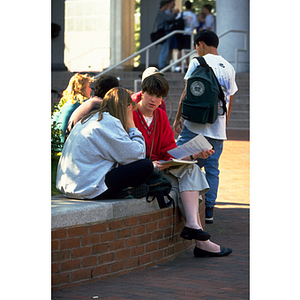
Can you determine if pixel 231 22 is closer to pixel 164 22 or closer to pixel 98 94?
pixel 164 22

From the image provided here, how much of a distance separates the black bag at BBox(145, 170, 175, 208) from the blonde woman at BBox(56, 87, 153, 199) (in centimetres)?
10

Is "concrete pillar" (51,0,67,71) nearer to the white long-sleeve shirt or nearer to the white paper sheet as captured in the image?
the white paper sheet

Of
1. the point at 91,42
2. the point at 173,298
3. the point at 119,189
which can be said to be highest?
the point at 91,42

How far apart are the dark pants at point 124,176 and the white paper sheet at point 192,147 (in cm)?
69

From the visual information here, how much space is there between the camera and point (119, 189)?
3957 millimetres

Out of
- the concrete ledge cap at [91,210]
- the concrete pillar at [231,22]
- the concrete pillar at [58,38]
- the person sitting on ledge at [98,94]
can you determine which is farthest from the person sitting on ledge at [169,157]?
the concrete pillar at [58,38]

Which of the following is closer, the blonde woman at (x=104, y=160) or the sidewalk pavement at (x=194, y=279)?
the sidewalk pavement at (x=194, y=279)

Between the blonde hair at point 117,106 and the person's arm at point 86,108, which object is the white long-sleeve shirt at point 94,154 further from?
the person's arm at point 86,108

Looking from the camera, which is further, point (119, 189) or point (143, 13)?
point (143, 13)

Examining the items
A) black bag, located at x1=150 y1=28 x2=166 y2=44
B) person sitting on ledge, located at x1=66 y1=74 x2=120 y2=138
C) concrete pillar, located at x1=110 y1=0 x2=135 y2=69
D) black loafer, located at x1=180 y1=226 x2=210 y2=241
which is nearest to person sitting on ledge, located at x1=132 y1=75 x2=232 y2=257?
black loafer, located at x1=180 y1=226 x2=210 y2=241

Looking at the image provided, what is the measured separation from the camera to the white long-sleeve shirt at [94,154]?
388 centimetres
